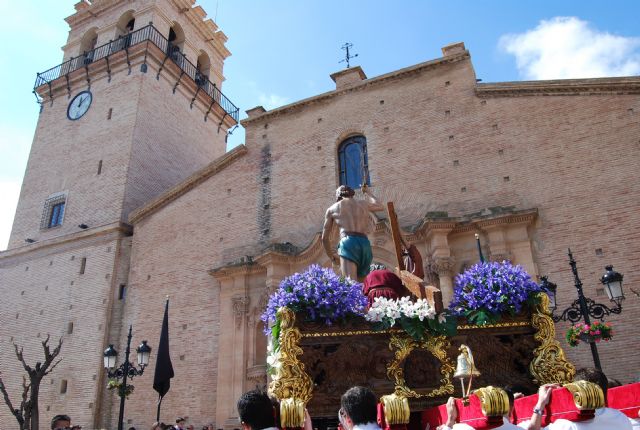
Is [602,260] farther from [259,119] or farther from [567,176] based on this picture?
[259,119]

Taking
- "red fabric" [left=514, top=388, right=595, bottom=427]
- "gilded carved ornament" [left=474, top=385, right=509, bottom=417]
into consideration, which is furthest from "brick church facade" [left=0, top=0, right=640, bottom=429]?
"gilded carved ornament" [left=474, top=385, right=509, bottom=417]

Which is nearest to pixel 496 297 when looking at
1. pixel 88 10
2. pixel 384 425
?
pixel 384 425

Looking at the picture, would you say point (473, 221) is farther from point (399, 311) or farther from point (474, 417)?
point (474, 417)

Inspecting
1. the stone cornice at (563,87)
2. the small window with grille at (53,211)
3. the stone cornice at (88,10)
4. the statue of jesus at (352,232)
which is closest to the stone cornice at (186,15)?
the stone cornice at (88,10)

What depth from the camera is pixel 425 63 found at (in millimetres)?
17016

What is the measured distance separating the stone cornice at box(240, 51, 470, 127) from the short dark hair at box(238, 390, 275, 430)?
50.7 ft

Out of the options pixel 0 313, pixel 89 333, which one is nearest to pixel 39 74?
pixel 0 313

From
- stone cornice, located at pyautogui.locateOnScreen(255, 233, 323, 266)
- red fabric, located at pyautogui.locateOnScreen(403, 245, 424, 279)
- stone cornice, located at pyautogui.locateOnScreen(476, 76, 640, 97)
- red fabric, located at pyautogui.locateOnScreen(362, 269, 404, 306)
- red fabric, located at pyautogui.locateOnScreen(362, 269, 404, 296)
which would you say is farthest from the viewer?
stone cornice, located at pyautogui.locateOnScreen(255, 233, 323, 266)

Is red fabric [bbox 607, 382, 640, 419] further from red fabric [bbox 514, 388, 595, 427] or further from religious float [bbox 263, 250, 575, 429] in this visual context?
religious float [bbox 263, 250, 575, 429]

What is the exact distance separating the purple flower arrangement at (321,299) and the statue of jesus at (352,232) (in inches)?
52.6

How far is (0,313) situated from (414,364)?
65.4 feet

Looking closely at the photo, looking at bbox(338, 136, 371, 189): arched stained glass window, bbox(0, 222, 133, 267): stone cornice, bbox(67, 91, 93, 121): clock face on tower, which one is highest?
bbox(67, 91, 93, 121): clock face on tower

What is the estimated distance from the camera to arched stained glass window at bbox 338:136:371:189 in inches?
663

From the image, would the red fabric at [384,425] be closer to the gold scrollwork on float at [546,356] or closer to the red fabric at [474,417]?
the red fabric at [474,417]
